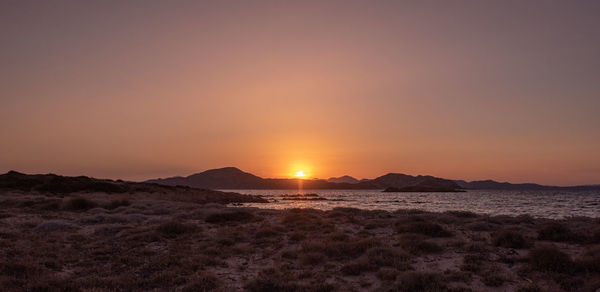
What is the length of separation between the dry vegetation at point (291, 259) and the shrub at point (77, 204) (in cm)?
1257

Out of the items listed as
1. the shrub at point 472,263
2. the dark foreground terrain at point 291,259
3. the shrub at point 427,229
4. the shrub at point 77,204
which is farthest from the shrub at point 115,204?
the shrub at point 472,263

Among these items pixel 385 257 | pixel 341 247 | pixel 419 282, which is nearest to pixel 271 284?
pixel 419 282

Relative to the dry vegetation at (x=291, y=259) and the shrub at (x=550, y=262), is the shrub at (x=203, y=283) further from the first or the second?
the shrub at (x=550, y=262)

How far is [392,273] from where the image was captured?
12016mm

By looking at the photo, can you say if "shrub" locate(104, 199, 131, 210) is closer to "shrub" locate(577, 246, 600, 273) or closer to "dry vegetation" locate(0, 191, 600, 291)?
"dry vegetation" locate(0, 191, 600, 291)

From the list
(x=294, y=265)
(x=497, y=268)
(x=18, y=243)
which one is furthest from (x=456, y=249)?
(x=18, y=243)

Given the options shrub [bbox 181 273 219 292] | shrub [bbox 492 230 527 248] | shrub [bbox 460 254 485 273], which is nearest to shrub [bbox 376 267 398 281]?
shrub [bbox 460 254 485 273]

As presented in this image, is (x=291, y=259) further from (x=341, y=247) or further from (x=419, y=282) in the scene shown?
(x=419, y=282)

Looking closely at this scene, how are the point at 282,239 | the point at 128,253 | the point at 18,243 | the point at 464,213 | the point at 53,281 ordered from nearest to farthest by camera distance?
the point at 53,281, the point at 128,253, the point at 18,243, the point at 282,239, the point at 464,213

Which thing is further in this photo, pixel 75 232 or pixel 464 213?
pixel 464 213

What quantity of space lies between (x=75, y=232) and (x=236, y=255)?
11134 millimetres

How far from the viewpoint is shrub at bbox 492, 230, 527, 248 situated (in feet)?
53.5

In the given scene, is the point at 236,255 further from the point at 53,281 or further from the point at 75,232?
the point at 75,232

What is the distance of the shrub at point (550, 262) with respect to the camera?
39.9 ft
